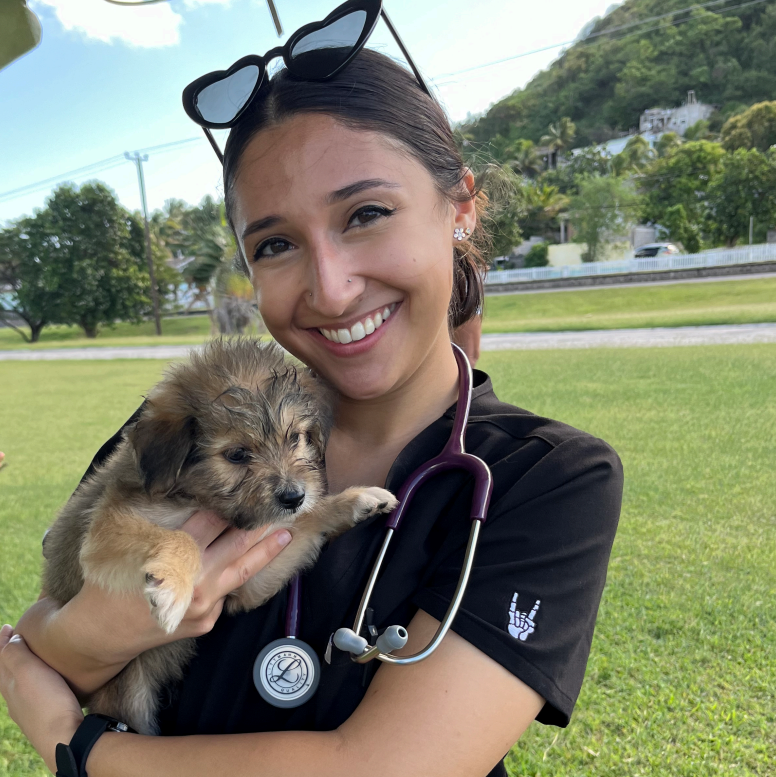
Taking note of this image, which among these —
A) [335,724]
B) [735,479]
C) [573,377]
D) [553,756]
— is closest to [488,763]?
[335,724]

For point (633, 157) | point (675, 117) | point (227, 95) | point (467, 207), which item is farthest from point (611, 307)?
point (675, 117)

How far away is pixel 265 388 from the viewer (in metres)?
2.48

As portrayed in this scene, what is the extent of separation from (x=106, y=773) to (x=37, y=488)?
976cm

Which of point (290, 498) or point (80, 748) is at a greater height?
point (290, 498)

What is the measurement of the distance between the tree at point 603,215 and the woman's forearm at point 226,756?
70.2m

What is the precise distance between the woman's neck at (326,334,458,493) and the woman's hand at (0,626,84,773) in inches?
48.2

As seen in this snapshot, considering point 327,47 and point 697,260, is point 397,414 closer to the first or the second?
point 327,47

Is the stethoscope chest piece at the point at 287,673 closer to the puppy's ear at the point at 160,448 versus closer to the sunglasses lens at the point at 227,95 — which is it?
the puppy's ear at the point at 160,448

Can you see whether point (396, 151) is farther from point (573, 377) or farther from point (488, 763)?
point (573, 377)

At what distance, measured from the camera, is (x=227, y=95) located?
7.72ft

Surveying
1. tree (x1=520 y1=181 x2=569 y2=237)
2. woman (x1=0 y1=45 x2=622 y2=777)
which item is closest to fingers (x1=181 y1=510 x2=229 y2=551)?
woman (x1=0 y1=45 x2=622 y2=777)

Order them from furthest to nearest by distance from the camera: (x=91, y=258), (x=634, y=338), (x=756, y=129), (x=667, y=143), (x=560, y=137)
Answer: (x=560, y=137)
(x=667, y=143)
(x=756, y=129)
(x=91, y=258)
(x=634, y=338)

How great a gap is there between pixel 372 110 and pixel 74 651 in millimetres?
2024

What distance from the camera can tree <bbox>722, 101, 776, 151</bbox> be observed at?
226 ft
